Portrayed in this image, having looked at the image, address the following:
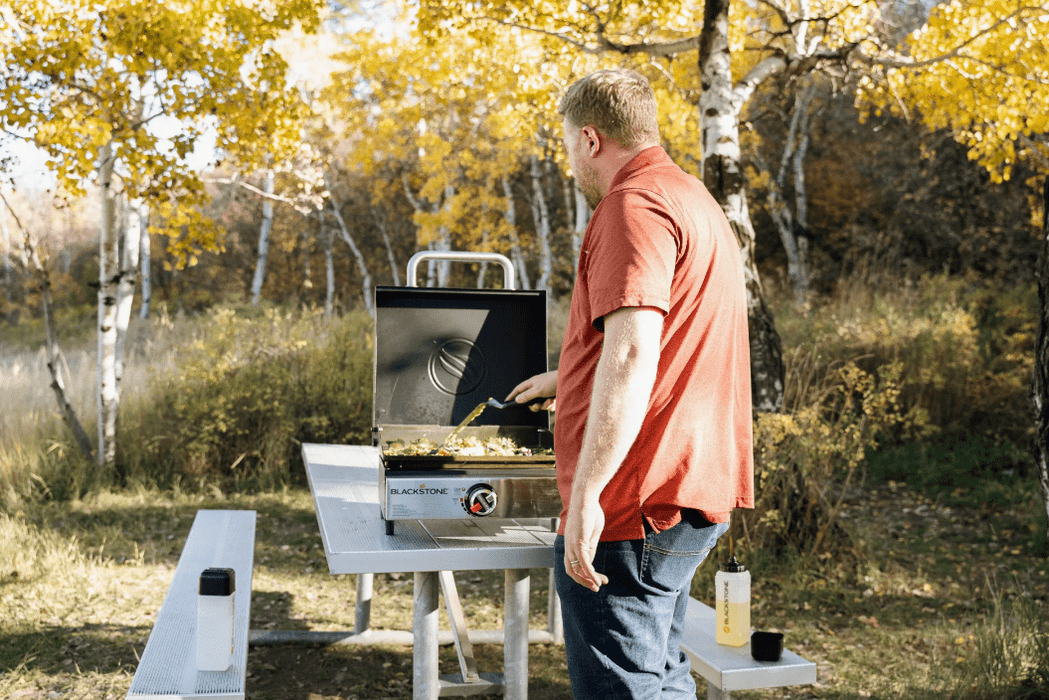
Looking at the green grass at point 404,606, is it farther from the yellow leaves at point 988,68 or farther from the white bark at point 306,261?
the white bark at point 306,261

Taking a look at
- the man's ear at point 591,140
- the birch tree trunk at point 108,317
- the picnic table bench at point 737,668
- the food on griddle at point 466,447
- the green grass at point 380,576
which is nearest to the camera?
the man's ear at point 591,140

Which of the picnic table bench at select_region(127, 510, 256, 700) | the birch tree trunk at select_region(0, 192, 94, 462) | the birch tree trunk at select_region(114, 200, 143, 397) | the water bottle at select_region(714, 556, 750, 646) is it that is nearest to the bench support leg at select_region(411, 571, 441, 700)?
the picnic table bench at select_region(127, 510, 256, 700)

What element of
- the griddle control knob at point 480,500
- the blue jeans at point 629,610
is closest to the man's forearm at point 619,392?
the blue jeans at point 629,610

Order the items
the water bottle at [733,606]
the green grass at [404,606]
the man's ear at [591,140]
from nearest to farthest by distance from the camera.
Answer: the man's ear at [591,140] < the water bottle at [733,606] < the green grass at [404,606]

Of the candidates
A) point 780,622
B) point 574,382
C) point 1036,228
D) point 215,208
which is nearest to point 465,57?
point 1036,228

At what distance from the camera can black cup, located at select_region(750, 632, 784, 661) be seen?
2.35 m

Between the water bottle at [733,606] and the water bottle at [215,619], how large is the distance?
130 centimetres

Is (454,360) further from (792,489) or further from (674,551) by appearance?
(792,489)

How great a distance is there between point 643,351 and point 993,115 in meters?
6.66

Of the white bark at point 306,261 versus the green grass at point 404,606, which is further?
the white bark at point 306,261

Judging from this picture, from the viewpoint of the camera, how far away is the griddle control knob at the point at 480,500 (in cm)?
230

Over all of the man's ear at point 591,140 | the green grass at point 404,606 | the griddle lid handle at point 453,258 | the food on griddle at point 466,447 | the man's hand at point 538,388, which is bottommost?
the green grass at point 404,606

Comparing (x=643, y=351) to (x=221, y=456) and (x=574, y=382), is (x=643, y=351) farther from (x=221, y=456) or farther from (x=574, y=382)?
(x=221, y=456)

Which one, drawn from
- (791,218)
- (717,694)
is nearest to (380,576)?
(717,694)
